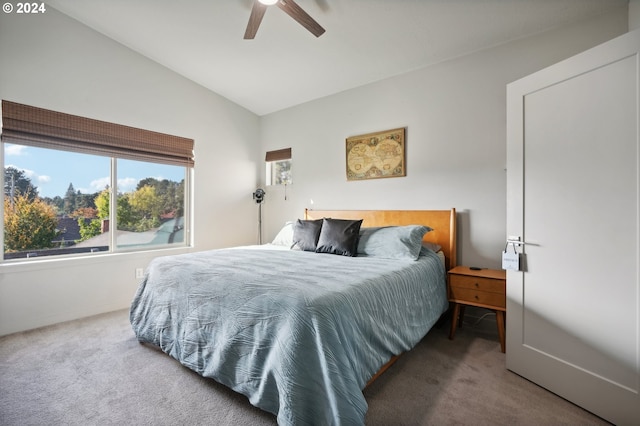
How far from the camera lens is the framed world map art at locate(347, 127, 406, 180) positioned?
3260 millimetres

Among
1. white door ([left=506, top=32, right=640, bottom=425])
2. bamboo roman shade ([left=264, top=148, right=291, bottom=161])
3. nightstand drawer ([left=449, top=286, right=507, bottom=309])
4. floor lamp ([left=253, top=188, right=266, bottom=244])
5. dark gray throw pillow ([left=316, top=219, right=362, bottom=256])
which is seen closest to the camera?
white door ([left=506, top=32, right=640, bottom=425])

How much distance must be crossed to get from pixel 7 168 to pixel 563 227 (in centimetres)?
451

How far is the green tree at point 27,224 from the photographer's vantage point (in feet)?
8.61

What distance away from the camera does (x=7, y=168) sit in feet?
8.53

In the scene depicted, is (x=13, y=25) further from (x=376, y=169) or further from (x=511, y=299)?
(x=511, y=299)

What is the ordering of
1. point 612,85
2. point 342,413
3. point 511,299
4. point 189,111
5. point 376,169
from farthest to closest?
point 189,111
point 376,169
point 511,299
point 612,85
point 342,413

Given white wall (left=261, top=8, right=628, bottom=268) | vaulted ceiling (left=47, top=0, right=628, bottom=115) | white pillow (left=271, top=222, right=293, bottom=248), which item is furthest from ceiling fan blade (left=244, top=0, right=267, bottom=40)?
white pillow (left=271, top=222, right=293, bottom=248)

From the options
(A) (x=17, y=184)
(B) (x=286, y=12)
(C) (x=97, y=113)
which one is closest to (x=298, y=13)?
(B) (x=286, y=12)

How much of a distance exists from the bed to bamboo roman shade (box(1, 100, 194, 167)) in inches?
68.1

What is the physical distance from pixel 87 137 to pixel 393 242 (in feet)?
11.0

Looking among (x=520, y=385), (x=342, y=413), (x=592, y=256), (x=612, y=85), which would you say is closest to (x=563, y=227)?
(x=592, y=256)

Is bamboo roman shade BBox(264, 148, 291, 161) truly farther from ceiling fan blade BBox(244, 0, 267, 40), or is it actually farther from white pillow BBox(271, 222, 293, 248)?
ceiling fan blade BBox(244, 0, 267, 40)

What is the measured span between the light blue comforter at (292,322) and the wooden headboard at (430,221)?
609 mm

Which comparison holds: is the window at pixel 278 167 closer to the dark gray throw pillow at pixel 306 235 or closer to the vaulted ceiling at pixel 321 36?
the vaulted ceiling at pixel 321 36
